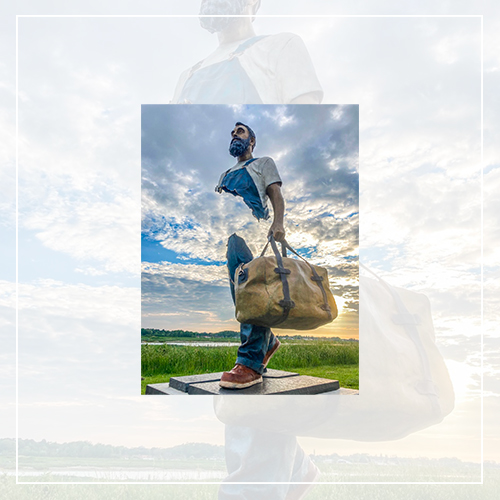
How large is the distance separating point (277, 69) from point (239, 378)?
195 cm

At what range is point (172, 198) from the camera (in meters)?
3.14

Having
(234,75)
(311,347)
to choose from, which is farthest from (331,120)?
(311,347)

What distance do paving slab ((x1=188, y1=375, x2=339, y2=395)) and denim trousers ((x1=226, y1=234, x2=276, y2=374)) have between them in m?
0.11

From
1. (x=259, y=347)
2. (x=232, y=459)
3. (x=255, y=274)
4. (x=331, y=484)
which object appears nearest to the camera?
(x=255, y=274)

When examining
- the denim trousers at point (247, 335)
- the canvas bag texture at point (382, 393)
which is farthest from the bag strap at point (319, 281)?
the canvas bag texture at point (382, 393)

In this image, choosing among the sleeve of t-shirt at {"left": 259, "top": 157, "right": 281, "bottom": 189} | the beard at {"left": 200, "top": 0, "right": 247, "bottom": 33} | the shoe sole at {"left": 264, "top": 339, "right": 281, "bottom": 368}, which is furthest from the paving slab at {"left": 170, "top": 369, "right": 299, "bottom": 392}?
the beard at {"left": 200, "top": 0, "right": 247, "bottom": 33}

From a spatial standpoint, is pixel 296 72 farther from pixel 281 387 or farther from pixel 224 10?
pixel 281 387

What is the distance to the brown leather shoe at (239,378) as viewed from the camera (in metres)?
2.70

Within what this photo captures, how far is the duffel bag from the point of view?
2.46 meters

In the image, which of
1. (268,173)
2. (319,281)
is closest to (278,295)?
(319,281)

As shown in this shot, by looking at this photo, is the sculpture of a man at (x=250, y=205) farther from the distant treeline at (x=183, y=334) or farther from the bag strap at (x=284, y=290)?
the distant treeline at (x=183, y=334)

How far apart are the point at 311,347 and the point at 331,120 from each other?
4.82 ft

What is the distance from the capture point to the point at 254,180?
270cm

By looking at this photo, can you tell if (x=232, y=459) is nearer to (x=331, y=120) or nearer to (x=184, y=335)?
(x=184, y=335)
